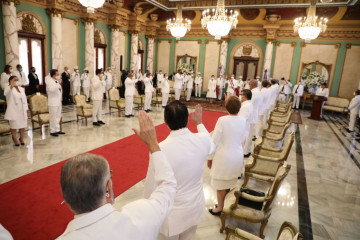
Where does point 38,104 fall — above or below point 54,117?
above

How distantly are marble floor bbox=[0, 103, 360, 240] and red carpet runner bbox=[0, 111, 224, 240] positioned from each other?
0.30 meters

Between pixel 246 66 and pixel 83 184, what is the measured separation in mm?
16555

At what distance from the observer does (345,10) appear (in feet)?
41.8

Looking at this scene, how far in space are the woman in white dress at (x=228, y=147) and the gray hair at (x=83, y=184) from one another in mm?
2312

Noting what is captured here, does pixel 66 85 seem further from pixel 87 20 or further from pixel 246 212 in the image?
pixel 246 212

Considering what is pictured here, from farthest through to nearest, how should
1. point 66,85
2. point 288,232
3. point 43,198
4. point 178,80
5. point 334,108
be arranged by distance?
point 178,80
point 334,108
point 66,85
point 43,198
point 288,232

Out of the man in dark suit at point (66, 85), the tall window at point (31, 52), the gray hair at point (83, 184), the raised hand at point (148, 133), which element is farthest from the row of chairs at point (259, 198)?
the tall window at point (31, 52)

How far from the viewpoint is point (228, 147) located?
331 centimetres

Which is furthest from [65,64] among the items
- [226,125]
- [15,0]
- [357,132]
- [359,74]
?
[359,74]

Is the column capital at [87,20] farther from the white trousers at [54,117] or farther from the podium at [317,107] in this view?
the podium at [317,107]

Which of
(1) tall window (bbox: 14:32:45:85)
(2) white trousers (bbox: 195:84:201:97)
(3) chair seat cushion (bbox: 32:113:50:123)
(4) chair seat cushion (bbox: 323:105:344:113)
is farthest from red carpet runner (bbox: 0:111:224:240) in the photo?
(2) white trousers (bbox: 195:84:201:97)

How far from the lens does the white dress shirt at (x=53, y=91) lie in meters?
6.46

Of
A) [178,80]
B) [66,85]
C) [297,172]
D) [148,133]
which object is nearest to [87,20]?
[66,85]

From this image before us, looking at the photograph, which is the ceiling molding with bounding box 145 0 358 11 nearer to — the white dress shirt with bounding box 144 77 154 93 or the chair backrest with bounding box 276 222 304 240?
the white dress shirt with bounding box 144 77 154 93
